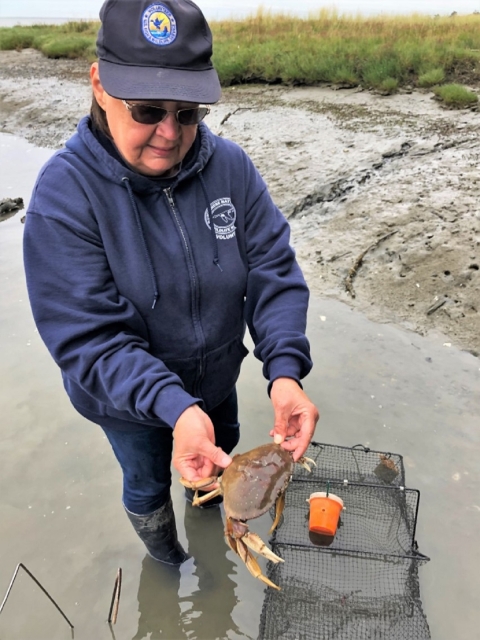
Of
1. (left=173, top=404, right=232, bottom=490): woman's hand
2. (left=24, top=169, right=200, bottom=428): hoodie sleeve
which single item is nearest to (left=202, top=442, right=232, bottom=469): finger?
(left=173, top=404, right=232, bottom=490): woman's hand

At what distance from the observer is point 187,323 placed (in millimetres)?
1862

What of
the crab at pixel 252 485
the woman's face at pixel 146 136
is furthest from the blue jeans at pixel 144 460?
the woman's face at pixel 146 136

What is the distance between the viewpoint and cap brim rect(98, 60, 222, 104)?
4.80 feet

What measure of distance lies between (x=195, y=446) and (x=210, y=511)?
1465 millimetres

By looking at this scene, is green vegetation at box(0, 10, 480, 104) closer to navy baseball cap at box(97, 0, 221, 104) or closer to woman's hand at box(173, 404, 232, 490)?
navy baseball cap at box(97, 0, 221, 104)

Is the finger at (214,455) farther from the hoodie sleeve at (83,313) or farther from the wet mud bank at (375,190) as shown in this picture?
the wet mud bank at (375,190)

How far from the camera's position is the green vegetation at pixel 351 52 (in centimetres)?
920

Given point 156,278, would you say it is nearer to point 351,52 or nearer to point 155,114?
point 155,114

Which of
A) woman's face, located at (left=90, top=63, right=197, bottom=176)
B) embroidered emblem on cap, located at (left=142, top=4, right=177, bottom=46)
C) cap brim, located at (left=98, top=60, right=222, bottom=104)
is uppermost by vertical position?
→ embroidered emblem on cap, located at (left=142, top=4, right=177, bottom=46)

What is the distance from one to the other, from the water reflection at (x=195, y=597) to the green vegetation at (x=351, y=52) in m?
8.62

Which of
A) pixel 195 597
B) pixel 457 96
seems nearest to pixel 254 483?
pixel 195 597

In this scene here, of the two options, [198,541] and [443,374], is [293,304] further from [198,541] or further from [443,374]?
[443,374]

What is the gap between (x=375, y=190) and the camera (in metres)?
6.00

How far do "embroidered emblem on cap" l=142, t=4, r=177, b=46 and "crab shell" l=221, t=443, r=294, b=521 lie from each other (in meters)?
1.42
